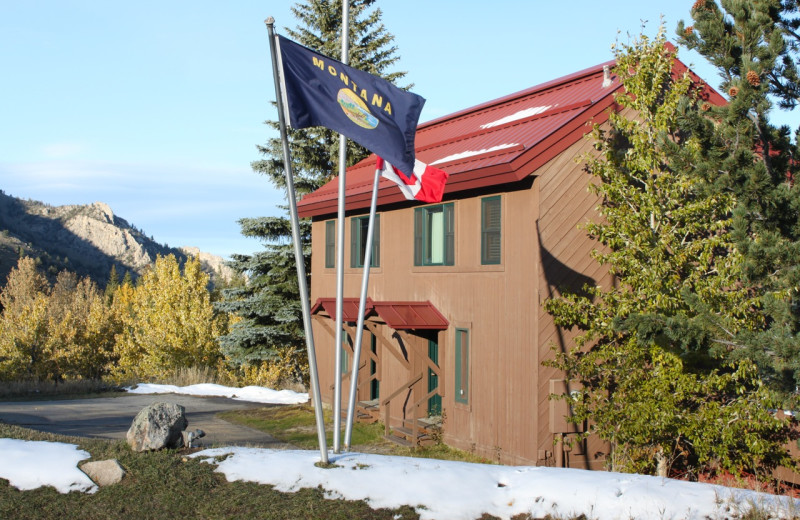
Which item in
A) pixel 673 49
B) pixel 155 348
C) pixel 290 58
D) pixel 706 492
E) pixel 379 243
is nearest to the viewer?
pixel 706 492

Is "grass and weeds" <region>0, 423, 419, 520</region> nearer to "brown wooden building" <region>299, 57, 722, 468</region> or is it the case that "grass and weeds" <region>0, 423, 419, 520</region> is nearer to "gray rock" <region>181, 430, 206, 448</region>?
"gray rock" <region>181, 430, 206, 448</region>

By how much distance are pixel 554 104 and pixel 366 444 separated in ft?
27.5

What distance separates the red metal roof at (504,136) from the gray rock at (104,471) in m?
7.77

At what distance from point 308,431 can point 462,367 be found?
4.79 m

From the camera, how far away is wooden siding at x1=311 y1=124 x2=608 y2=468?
12.7 m

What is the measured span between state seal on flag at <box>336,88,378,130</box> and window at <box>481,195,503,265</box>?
5337mm

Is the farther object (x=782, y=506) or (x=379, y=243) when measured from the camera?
(x=379, y=243)

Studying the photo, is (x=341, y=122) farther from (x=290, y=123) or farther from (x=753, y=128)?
(x=753, y=128)

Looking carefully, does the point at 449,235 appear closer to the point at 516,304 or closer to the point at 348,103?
the point at 516,304

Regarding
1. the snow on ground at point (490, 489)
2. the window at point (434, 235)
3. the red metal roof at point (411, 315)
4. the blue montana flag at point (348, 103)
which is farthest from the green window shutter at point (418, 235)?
the snow on ground at point (490, 489)

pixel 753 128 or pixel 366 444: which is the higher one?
pixel 753 128

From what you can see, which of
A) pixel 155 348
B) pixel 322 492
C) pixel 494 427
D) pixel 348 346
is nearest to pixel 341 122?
pixel 322 492

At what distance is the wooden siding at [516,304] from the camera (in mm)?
12727

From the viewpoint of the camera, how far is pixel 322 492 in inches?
311
